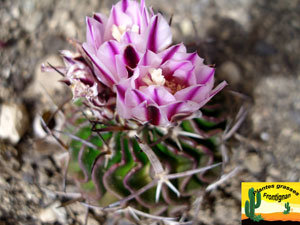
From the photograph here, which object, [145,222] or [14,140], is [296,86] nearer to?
[145,222]

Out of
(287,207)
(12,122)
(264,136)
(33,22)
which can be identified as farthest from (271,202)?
(33,22)

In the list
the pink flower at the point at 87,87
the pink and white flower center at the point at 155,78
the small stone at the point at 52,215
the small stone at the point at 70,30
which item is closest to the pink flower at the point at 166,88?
the pink and white flower center at the point at 155,78

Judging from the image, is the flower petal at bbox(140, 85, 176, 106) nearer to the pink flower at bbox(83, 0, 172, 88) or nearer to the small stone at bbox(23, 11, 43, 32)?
the pink flower at bbox(83, 0, 172, 88)

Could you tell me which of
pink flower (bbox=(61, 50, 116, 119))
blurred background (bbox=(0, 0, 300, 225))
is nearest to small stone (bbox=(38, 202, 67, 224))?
blurred background (bbox=(0, 0, 300, 225))

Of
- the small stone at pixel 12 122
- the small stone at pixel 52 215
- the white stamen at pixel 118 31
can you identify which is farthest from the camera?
the small stone at pixel 12 122

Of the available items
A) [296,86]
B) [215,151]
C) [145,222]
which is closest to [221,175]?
[215,151]

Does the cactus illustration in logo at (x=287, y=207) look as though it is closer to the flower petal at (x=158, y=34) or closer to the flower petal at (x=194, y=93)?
the flower petal at (x=194, y=93)

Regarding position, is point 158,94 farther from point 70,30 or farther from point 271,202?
point 70,30
